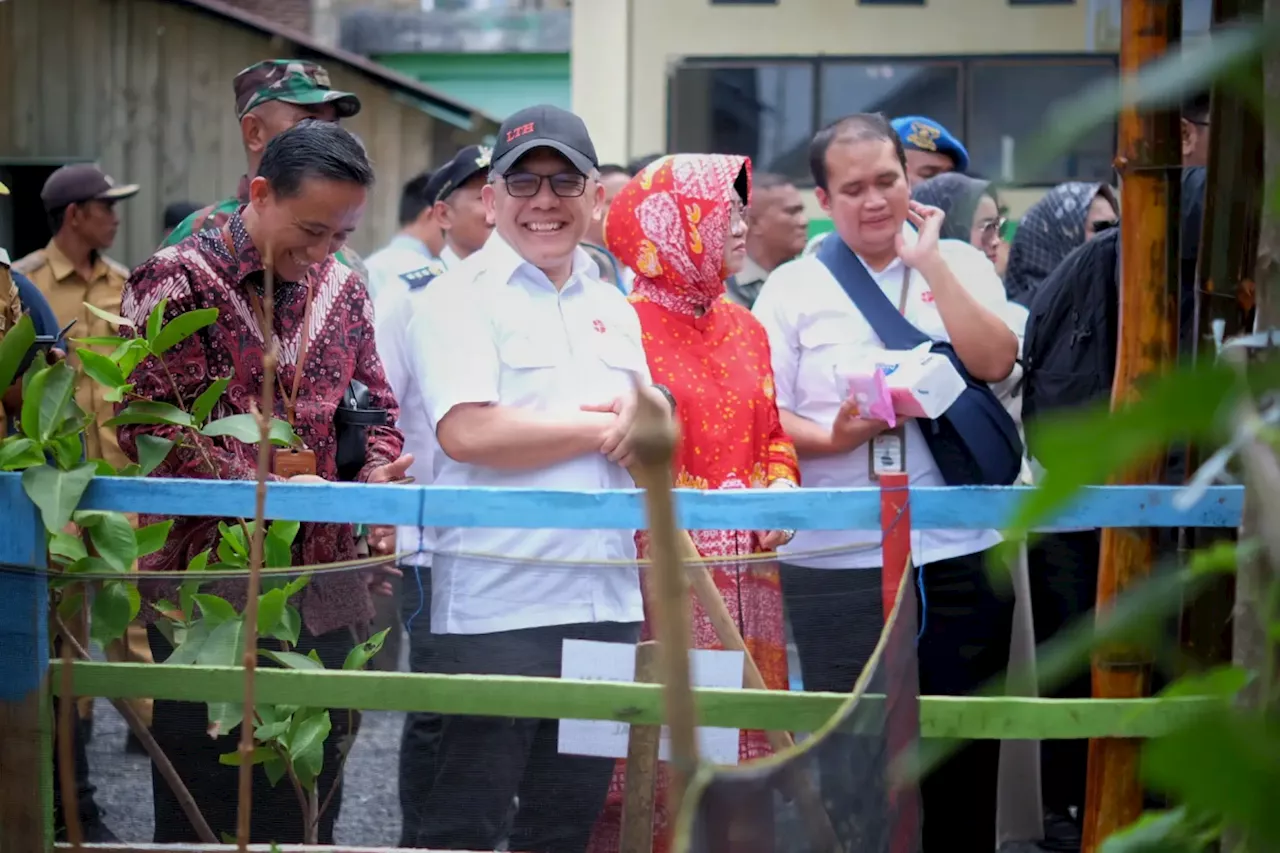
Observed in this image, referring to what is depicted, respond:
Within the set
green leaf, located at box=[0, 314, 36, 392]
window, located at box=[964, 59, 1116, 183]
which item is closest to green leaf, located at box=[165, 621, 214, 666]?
green leaf, located at box=[0, 314, 36, 392]

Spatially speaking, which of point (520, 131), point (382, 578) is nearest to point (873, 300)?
point (520, 131)

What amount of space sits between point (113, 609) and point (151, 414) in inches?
14.5

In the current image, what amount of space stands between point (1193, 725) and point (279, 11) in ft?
66.7

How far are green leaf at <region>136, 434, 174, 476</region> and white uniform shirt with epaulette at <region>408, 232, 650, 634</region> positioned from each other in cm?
51

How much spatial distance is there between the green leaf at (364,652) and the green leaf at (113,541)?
40 cm

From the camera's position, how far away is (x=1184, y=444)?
3637 millimetres

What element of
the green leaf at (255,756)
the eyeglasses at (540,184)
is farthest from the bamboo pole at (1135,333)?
the green leaf at (255,756)

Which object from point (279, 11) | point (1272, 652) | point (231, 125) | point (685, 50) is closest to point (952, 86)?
point (685, 50)

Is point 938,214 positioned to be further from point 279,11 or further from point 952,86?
point 279,11

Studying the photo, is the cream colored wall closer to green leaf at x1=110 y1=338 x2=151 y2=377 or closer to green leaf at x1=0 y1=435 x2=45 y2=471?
green leaf at x1=110 y1=338 x2=151 y2=377

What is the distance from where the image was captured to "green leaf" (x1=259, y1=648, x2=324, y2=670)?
2693 millimetres

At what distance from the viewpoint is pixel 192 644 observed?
8.91ft

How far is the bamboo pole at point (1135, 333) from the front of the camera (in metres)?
2.98

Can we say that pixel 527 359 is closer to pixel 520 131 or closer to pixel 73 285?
pixel 520 131
